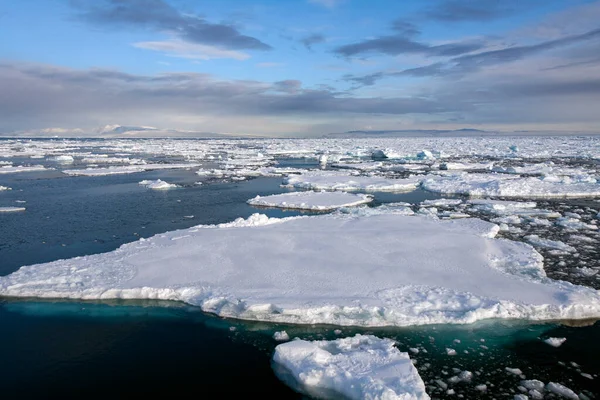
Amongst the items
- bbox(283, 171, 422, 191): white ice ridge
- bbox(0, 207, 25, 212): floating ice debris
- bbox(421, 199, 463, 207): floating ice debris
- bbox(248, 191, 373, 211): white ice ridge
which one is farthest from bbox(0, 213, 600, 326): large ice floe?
bbox(283, 171, 422, 191): white ice ridge

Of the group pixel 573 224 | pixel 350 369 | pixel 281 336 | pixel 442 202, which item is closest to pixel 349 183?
pixel 442 202

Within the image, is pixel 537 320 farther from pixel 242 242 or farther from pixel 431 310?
pixel 242 242

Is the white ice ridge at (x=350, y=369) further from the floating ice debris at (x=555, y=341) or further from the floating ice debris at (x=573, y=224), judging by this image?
the floating ice debris at (x=573, y=224)

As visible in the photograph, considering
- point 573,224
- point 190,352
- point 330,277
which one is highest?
point 330,277

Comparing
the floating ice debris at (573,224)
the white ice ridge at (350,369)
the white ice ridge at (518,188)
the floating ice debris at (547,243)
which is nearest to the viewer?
the white ice ridge at (350,369)

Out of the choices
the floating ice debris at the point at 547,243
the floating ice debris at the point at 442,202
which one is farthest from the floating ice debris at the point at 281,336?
the floating ice debris at the point at 442,202

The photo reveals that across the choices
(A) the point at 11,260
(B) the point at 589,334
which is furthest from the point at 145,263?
(B) the point at 589,334

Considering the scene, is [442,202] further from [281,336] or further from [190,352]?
[190,352]
